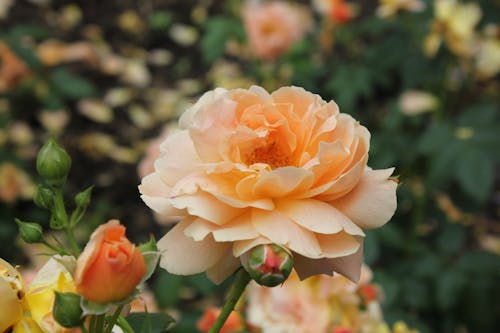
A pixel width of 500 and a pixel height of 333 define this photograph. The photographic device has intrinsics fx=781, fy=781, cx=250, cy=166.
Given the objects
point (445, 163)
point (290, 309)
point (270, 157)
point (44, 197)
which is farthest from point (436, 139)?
point (44, 197)

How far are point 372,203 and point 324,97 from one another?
1.71 meters

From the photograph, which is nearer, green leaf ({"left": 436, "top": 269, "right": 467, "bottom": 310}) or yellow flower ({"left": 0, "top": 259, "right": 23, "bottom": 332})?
yellow flower ({"left": 0, "top": 259, "right": 23, "bottom": 332})

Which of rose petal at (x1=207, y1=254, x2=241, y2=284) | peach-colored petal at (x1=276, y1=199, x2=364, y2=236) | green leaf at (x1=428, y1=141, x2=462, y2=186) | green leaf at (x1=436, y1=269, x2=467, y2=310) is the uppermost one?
peach-colored petal at (x1=276, y1=199, x2=364, y2=236)

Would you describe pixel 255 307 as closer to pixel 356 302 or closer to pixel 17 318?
pixel 356 302

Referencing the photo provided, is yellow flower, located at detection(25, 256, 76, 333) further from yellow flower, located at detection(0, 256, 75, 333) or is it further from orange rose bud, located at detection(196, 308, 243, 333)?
orange rose bud, located at detection(196, 308, 243, 333)

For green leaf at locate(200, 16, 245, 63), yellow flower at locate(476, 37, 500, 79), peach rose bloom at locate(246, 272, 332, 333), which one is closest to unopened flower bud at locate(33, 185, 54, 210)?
peach rose bloom at locate(246, 272, 332, 333)

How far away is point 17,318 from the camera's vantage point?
1.93 ft

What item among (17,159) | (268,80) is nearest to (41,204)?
(268,80)

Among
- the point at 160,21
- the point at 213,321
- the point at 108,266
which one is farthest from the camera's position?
the point at 160,21

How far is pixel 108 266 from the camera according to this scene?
52 cm

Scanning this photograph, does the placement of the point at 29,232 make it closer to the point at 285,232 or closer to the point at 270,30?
the point at 285,232

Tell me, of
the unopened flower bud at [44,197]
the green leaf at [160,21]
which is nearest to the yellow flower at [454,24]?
the unopened flower bud at [44,197]

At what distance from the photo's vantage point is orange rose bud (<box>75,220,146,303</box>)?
523 mm

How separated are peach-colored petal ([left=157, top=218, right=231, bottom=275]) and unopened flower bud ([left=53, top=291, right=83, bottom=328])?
3.5 inches
